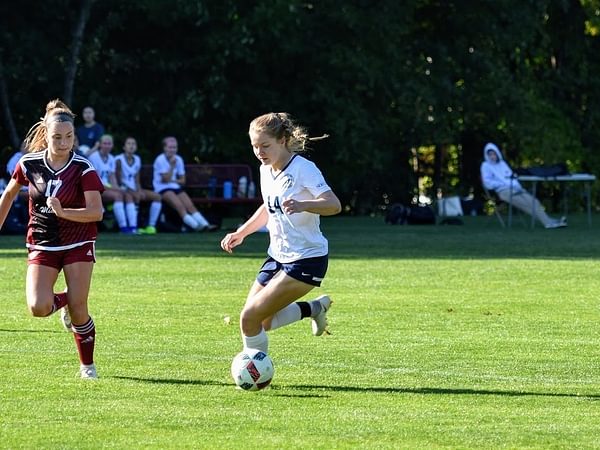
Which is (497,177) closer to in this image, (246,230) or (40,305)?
(246,230)

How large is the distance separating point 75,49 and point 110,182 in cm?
672

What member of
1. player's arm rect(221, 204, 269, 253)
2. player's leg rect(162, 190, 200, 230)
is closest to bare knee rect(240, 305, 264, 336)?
player's arm rect(221, 204, 269, 253)

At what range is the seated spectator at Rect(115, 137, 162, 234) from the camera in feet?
80.0

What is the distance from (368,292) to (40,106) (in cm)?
1875

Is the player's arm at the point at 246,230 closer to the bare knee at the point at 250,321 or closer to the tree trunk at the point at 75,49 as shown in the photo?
the bare knee at the point at 250,321

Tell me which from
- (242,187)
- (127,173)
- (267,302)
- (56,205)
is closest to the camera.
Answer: (267,302)

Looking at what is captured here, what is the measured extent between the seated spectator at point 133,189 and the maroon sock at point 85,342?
15727 mm

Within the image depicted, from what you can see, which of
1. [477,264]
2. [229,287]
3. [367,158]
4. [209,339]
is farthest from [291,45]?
[209,339]

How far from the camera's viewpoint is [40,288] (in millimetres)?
8664

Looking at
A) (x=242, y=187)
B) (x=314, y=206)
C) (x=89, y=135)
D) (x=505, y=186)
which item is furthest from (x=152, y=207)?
(x=314, y=206)

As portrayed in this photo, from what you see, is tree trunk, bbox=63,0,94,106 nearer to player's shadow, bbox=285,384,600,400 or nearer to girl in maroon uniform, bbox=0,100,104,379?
girl in maroon uniform, bbox=0,100,104,379

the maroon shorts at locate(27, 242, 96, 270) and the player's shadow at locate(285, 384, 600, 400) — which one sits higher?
the maroon shorts at locate(27, 242, 96, 270)

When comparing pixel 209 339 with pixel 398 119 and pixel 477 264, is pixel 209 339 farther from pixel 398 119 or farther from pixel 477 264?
pixel 398 119

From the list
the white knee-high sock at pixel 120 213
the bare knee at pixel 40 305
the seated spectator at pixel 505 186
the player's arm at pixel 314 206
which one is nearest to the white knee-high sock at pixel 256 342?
the player's arm at pixel 314 206
